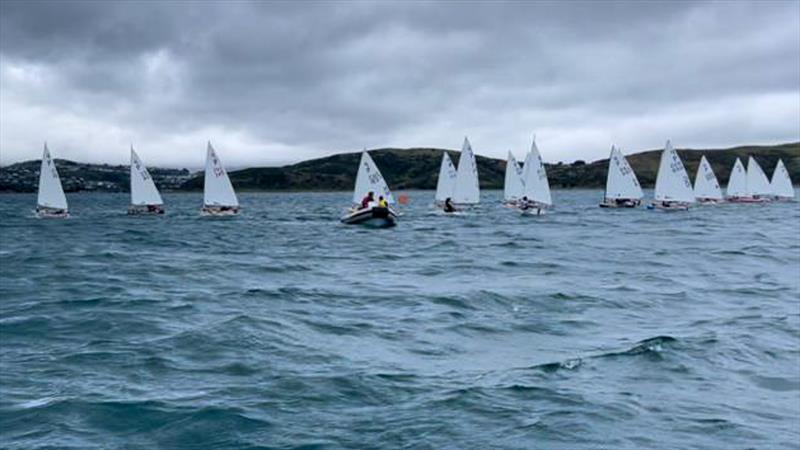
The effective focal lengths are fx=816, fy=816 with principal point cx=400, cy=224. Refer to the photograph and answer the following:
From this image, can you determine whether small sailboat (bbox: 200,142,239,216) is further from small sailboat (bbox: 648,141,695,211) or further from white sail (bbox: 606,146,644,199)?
small sailboat (bbox: 648,141,695,211)

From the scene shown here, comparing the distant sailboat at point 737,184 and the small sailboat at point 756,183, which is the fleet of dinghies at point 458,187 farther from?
the small sailboat at point 756,183

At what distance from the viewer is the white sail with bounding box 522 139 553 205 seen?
77.2 meters

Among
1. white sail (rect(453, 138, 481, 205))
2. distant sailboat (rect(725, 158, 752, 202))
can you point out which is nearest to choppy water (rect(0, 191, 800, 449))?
white sail (rect(453, 138, 481, 205))

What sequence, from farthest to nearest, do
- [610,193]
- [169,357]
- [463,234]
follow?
[610,193], [463,234], [169,357]

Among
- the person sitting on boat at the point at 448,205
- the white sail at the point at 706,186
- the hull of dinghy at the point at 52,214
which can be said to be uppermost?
the white sail at the point at 706,186

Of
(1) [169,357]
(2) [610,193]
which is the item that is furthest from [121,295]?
(2) [610,193]

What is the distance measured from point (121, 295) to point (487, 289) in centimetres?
1012

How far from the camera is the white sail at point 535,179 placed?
77.2m

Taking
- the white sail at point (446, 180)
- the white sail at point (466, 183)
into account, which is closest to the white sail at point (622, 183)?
the white sail at point (466, 183)

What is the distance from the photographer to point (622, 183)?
8675 centimetres

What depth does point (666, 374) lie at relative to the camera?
507 inches

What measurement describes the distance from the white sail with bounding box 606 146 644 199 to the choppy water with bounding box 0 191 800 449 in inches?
2131

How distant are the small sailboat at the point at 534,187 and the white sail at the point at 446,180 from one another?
6972 mm

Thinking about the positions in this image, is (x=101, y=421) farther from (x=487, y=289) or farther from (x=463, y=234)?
(x=463, y=234)
